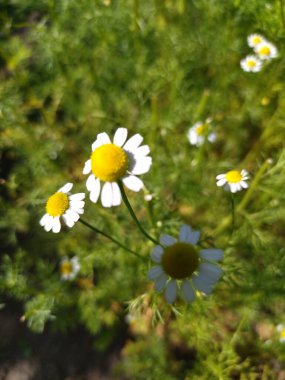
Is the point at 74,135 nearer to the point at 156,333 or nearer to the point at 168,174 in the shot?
the point at 168,174

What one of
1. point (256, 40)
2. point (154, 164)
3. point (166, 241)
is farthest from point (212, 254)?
point (256, 40)

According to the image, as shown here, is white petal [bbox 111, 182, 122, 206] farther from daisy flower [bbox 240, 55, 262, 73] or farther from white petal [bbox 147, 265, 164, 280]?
daisy flower [bbox 240, 55, 262, 73]

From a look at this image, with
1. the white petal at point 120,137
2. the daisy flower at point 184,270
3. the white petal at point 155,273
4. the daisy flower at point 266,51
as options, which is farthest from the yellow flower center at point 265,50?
the white petal at point 155,273

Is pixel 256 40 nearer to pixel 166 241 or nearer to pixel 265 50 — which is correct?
pixel 265 50

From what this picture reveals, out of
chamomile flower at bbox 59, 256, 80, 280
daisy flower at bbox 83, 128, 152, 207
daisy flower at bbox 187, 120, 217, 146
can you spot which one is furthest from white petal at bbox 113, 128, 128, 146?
chamomile flower at bbox 59, 256, 80, 280

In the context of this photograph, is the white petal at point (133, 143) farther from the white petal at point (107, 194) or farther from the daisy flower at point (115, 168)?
the white petal at point (107, 194)

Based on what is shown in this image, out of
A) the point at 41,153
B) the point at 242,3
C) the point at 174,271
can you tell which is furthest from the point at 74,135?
the point at 174,271
